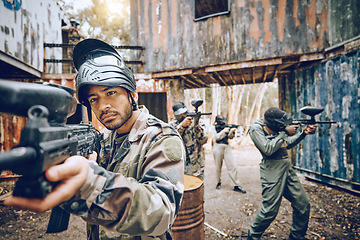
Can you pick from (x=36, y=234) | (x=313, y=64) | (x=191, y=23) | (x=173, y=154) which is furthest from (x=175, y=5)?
(x=36, y=234)

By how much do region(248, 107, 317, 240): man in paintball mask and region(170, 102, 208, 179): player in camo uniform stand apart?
1.62 m

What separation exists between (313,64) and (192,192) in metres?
6.00

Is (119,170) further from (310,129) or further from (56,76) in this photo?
(56,76)

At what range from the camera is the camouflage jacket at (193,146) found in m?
4.70

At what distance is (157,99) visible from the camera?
9.77m

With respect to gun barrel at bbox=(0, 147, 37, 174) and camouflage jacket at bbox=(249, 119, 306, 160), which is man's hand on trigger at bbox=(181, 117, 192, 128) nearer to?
camouflage jacket at bbox=(249, 119, 306, 160)

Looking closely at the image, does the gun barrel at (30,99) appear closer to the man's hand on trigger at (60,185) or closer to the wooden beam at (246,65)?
the man's hand on trigger at (60,185)

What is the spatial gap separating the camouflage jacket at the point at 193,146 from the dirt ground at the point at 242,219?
1.02m

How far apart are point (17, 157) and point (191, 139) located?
4.36 meters

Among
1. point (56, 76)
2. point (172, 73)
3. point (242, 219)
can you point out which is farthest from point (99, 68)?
point (56, 76)

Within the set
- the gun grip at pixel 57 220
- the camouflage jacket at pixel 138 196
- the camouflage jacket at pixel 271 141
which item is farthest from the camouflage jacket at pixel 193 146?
the gun grip at pixel 57 220

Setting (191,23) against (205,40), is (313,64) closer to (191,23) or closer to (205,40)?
(205,40)

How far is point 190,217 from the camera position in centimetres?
273

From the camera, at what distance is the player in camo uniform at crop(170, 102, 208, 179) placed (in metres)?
4.68
